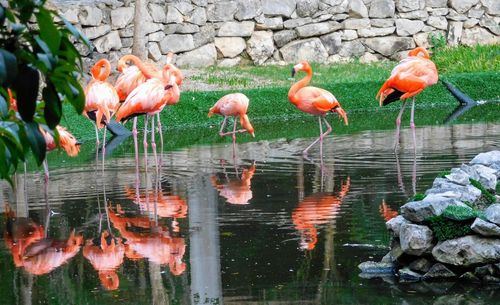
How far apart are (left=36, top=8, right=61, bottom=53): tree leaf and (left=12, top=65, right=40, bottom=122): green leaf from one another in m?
0.07

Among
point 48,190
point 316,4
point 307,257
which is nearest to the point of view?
point 307,257

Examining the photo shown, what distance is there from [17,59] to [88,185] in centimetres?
704

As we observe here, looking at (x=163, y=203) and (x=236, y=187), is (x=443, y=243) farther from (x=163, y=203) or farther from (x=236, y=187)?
(x=236, y=187)

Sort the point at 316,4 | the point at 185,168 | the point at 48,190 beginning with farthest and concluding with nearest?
1. the point at 316,4
2. the point at 185,168
3. the point at 48,190

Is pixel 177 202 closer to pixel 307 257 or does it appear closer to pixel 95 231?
pixel 95 231

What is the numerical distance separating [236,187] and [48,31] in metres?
6.72

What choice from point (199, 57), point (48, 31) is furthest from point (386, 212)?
point (199, 57)

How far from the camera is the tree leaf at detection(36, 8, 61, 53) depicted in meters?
1.72

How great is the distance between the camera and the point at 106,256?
5.96 meters

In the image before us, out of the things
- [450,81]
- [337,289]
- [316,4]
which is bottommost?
[337,289]

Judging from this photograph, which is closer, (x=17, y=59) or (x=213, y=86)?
(x=17, y=59)

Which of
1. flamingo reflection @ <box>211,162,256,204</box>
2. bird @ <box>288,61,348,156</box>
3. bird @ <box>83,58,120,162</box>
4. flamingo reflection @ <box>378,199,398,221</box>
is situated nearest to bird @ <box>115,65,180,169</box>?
bird @ <box>83,58,120,162</box>

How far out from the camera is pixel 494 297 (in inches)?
185

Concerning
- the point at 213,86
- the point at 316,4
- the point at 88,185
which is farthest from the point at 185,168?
the point at 316,4
